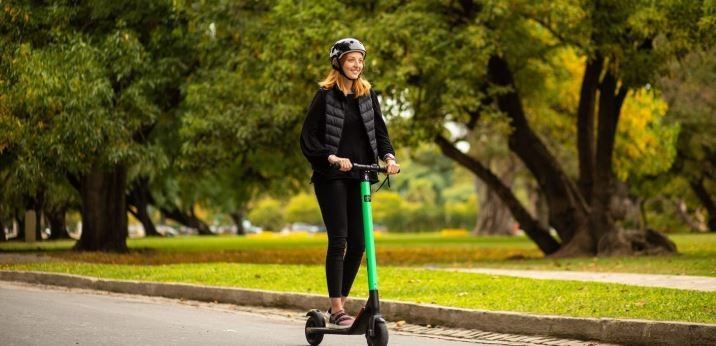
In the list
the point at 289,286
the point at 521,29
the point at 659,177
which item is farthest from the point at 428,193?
the point at 289,286

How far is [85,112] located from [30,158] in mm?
1414

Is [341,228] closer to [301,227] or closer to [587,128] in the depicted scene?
[587,128]

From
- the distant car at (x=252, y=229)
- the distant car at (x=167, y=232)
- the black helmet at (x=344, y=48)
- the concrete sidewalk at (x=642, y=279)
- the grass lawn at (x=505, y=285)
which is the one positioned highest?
the black helmet at (x=344, y=48)

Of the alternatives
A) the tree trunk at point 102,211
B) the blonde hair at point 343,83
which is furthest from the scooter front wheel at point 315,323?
the tree trunk at point 102,211

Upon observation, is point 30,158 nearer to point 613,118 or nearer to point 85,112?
point 85,112

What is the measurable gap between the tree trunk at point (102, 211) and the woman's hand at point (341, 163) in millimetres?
21356

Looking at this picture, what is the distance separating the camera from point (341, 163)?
741 centimetres

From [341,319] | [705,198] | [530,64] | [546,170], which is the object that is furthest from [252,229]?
[341,319]

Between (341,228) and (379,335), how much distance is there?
91cm

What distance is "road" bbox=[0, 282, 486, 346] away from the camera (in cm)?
872

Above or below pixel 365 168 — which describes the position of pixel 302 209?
above

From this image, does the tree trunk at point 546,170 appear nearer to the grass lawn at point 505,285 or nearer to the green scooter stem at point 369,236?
the grass lawn at point 505,285

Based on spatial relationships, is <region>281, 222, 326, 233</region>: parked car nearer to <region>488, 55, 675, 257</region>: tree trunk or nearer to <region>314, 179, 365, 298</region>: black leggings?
<region>488, 55, 675, 257</region>: tree trunk

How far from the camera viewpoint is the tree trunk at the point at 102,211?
92.8ft
